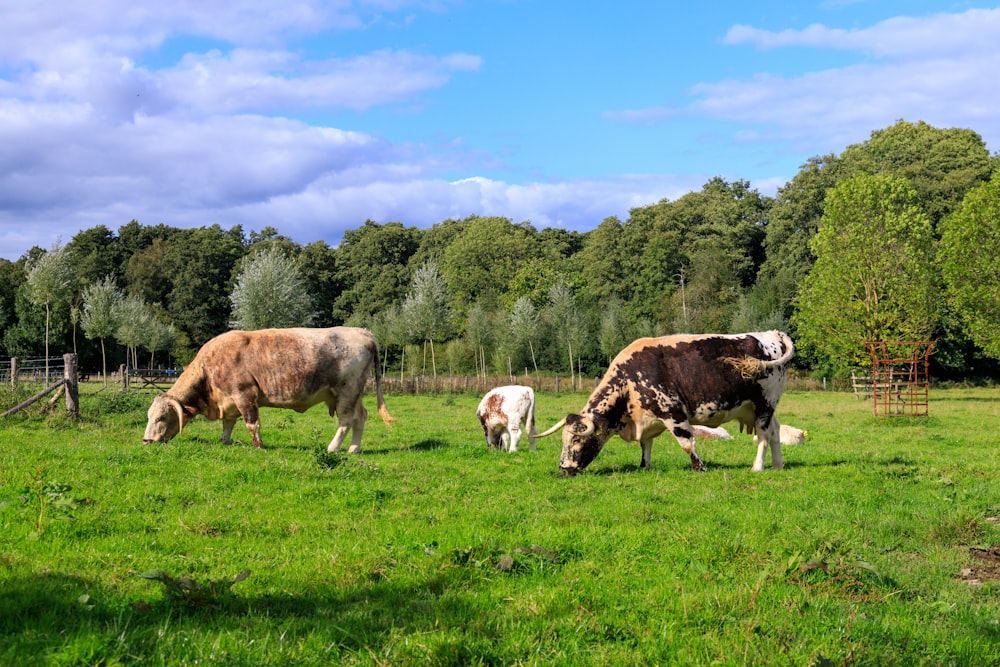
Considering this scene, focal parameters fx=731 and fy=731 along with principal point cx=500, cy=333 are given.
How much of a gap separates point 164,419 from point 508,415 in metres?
7.62

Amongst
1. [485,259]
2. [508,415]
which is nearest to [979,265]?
[508,415]

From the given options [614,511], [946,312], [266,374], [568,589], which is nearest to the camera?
[568,589]

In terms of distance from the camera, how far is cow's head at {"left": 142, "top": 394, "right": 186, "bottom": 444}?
15102 millimetres

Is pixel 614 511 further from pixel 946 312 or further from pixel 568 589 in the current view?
pixel 946 312

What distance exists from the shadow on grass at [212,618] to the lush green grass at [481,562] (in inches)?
0.8

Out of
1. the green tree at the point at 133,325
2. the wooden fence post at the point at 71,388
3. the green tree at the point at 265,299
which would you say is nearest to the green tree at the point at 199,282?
the green tree at the point at 133,325

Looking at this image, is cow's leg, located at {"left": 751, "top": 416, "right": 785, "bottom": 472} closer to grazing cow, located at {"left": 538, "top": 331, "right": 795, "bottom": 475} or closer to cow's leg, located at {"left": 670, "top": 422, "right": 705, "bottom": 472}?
grazing cow, located at {"left": 538, "top": 331, "right": 795, "bottom": 475}

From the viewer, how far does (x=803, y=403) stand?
38562 mm

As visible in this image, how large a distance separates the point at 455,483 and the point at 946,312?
2082 inches

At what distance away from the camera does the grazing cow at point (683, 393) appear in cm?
1282

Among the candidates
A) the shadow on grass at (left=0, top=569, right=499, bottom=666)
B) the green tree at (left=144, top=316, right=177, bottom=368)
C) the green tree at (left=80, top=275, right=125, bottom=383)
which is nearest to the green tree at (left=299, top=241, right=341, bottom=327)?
the green tree at (left=144, top=316, right=177, bottom=368)

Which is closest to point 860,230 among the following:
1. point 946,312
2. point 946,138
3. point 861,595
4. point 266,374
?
point 946,312

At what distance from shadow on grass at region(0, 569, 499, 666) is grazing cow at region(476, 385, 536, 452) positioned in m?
11.4

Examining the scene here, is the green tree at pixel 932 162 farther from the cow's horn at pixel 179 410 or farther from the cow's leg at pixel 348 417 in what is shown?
the cow's horn at pixel 179 410
